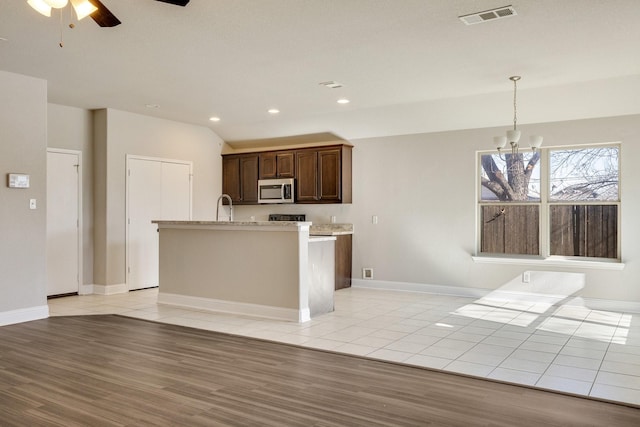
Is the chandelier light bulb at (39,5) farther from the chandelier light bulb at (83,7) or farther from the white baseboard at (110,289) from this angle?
the white baseboard at (110,289)

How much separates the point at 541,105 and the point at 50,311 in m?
6.08

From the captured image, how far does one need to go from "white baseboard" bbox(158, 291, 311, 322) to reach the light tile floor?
0.36 feet

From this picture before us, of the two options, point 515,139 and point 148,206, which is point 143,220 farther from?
point 515,139

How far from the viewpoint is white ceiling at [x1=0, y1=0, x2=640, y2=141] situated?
3.41m

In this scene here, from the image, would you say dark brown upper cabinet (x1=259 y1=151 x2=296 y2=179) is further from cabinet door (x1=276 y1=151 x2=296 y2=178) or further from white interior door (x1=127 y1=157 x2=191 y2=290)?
white interior door (x1=127 y1=157 x2=191 y2=290)

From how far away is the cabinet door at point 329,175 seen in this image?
7438 millimetres

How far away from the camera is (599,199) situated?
19.5 feet

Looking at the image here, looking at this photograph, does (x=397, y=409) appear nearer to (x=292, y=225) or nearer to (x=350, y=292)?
(x=292, y=225)

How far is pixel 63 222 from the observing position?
6.49 m

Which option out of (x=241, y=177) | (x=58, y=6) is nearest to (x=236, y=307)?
(x=241, y=177)

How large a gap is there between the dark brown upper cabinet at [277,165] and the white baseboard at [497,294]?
201 cm

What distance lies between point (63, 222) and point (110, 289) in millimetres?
1070

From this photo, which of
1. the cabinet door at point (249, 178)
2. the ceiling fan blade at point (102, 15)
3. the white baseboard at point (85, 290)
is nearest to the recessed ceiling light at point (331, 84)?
the ceiling fan blade at point (102, 15)

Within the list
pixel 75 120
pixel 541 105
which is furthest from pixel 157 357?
pixel 541 105
